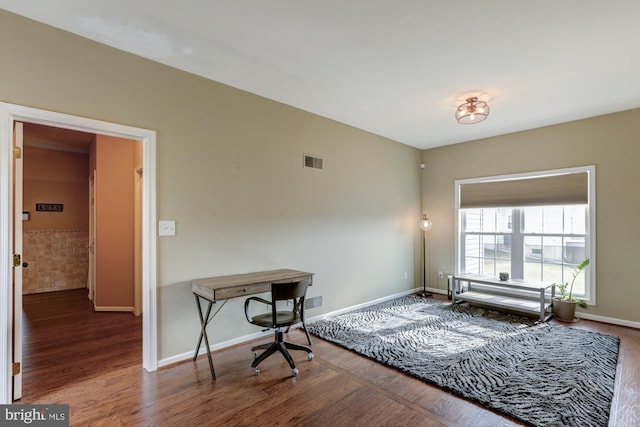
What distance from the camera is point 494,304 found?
4445 mm

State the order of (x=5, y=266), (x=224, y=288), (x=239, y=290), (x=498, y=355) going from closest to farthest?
1. (x=5, y=266)
2. (x=224, y=288)
3. (x=239, y=290)
4. (x=498, y=355)

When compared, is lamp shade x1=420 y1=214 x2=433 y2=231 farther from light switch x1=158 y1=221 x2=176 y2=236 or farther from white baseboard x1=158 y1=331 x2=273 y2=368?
light switch x1=158 y1=221 x2=176 y2=236

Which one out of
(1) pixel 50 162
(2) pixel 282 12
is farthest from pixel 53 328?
(2) pixel 282 12

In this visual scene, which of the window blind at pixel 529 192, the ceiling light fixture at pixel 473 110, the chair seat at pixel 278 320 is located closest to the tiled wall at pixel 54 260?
the chair seat at pixel 278 320

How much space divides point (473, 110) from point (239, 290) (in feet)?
10.8

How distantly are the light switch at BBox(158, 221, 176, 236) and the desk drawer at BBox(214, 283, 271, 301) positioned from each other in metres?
0.74

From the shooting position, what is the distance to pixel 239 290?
2816mm

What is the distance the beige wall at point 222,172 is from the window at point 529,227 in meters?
1.76

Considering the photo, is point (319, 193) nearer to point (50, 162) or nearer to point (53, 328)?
point (53, 328)

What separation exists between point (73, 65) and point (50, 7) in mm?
398

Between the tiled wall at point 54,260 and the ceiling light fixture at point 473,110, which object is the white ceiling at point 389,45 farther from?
the tiled wall at point 54,260

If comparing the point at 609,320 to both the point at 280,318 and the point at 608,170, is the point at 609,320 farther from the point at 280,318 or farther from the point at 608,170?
the point at 280,318

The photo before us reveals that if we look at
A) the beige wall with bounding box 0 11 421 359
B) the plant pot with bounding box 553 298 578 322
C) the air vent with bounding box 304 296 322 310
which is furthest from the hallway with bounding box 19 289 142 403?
the plant pot with bounding box 553 298 578 322

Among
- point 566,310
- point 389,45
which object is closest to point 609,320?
point 566,310
